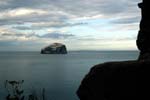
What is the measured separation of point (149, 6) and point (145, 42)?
2.38 meters

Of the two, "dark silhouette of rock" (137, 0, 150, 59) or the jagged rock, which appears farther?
"dark silhouette of rock" (137, 0, 150, 59)

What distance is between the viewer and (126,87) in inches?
593

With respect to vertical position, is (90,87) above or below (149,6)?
below

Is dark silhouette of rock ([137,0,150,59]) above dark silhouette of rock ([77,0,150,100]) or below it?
above

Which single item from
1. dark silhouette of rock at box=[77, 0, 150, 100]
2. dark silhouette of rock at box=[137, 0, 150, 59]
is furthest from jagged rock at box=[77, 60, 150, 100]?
dark silhouette of rock at box=[137, 0, 150, 59]

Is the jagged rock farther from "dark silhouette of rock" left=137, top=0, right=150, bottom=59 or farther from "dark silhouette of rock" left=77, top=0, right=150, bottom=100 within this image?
"dark silhouette of rock" left=137, top=0, right=150, bottom=59

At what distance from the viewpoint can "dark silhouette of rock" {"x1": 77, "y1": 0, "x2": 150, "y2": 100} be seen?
1477 cm

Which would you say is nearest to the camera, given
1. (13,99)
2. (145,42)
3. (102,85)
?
(102,85)

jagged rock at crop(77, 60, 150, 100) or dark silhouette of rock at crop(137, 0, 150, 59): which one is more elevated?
dark silhouette of rock at crop(137, 0, 150, 59)

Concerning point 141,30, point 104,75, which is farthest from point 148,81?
point 141,30

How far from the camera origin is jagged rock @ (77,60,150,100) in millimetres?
14766

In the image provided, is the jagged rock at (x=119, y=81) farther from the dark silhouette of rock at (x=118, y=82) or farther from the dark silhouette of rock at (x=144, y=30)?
the dark silhouette of rock at (x=144, y=30)

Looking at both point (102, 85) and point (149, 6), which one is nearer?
point (102, 85)

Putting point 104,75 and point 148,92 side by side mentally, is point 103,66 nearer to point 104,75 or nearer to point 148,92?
point 104,75
